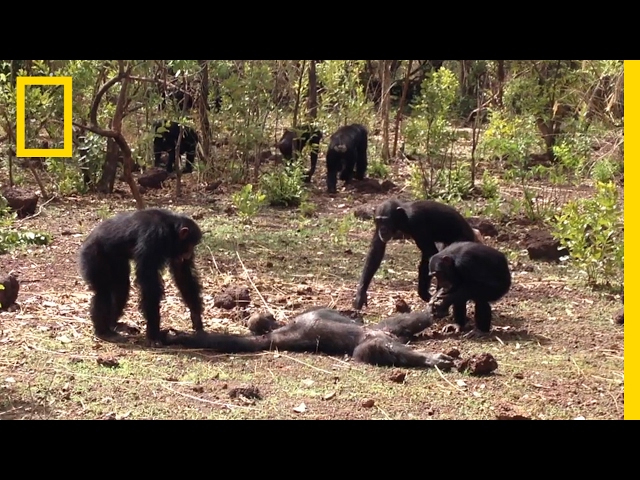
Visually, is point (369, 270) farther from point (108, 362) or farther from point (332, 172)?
point (332, 172)

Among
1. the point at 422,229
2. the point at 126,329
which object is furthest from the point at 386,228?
the point at 126,329

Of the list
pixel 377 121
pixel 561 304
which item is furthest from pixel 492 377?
pixel 377 121

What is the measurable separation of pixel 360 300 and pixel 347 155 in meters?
8.17

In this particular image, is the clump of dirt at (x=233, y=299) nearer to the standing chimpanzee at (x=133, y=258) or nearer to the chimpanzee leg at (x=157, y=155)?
the standing chimpanzee at (x=133, y=258)

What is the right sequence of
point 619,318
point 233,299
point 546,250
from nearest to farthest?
point 619,318 < point 233,299 < point 546,250

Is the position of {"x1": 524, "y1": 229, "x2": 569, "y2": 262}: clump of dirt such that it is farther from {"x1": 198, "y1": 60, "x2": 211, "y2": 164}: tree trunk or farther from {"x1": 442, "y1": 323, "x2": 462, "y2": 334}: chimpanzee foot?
{"x1": 198, "y1": 60, "x2": 211, "y2": 164}: tree trunk

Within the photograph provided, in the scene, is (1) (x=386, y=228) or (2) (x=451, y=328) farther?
(1) (x=386, y=228)

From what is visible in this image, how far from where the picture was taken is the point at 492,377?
22.8 feet

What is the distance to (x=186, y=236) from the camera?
7.72 m

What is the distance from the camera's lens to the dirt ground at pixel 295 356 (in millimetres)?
6219

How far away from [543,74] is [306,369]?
12.6 metres

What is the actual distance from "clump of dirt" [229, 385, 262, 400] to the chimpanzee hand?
289cm

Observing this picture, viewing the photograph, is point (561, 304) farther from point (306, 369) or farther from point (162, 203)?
point (162, 203)

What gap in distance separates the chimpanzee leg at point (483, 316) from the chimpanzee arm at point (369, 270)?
54.8 inches
